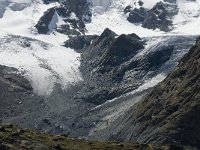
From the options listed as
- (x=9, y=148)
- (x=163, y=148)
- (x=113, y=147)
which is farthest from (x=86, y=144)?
(x=9, y=148)

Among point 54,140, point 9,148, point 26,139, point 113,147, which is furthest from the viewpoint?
point 113,147

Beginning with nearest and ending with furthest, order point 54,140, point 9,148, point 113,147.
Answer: point 9,148, point 54,140, point 113,147

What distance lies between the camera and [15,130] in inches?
5586

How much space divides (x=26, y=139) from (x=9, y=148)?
9123mm

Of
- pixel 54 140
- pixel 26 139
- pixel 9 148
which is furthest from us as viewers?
pixel 54 140

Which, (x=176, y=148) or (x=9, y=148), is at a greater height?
(x=9, y=148)

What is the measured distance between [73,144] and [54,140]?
3.84 m

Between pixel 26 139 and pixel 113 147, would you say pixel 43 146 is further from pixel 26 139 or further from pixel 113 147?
pixel 113 147

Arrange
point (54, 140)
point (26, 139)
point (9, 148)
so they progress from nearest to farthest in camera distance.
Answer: point (9, 148) < point (26, 139) < point (54, 140)

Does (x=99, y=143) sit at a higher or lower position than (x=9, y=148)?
lower

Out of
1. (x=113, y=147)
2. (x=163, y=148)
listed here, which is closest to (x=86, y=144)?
(x=113, y=147)

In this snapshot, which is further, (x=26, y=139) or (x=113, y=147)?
(x=113, y=147)

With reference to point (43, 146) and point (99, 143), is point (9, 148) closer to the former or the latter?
point (43, 146)

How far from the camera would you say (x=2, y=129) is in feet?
449
